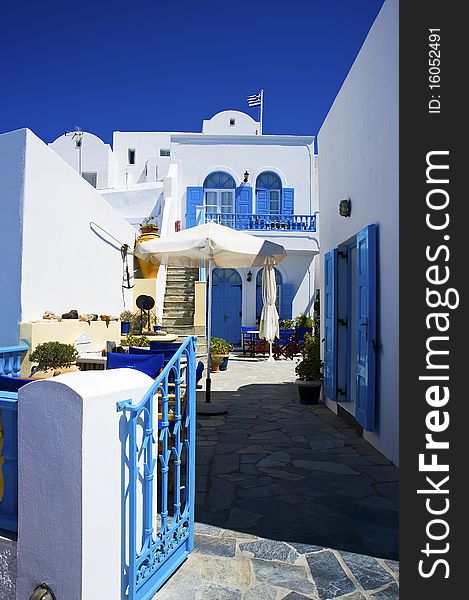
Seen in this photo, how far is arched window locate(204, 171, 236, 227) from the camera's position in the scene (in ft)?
62.0

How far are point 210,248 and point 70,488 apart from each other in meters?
5.41

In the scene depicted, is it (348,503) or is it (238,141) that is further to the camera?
(238,141)

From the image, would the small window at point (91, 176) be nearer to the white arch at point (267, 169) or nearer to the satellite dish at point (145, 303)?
the white arch at point (267, 169)

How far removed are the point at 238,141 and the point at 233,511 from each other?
55.1 ft

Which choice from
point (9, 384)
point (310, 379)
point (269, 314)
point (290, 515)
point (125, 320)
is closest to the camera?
point (9, 384)

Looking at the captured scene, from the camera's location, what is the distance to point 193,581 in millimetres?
2738

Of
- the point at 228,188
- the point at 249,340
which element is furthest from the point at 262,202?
the point at 249,340

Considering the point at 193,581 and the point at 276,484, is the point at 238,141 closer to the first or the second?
the point at 276,484

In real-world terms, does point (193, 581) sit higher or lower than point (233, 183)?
lower

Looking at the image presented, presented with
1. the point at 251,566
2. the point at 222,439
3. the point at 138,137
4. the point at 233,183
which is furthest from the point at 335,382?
the point at 138,137

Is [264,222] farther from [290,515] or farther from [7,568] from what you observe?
[7,568]

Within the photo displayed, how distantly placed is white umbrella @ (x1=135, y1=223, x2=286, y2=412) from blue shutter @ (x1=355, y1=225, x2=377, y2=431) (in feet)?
6.77

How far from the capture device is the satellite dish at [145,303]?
10953 mm

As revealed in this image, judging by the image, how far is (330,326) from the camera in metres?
7.46
